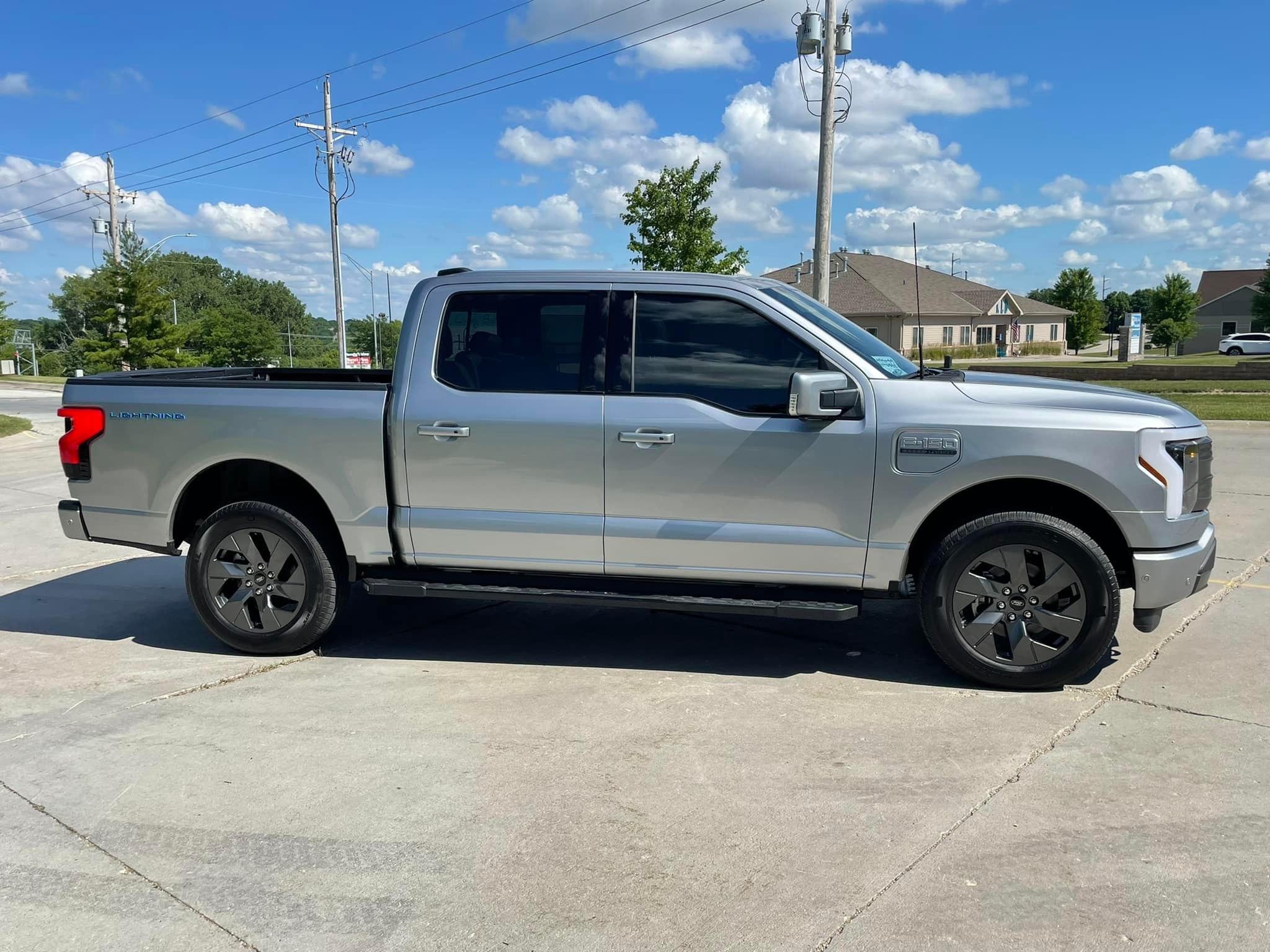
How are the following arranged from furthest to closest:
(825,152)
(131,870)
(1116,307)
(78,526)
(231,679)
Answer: (1116,307) < (825,152) < (78,526) < (231,679) < (131,870)

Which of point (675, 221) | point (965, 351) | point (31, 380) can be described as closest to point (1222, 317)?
point (965, 351)

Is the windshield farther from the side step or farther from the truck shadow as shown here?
the truck shadow

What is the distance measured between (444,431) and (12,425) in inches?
725

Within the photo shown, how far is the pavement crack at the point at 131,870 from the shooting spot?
9.58ft

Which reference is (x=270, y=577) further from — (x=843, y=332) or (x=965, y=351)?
(x=965, y=351)

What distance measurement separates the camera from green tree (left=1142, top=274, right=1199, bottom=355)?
68438mm

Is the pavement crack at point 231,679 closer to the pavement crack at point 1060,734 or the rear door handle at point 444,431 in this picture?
the rear door handle at point 444,431

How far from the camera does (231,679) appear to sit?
5164mm

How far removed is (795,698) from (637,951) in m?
2.09

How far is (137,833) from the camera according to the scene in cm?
352

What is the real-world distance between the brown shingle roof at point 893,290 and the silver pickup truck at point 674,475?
153 ft

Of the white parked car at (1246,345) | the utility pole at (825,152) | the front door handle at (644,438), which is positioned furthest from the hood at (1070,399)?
the white parked car at (1246,345)

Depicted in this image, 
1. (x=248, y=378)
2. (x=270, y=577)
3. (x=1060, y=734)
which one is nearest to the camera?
Answer: (x=1060, y=734)

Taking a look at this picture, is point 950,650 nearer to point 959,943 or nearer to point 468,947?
point 959,943
